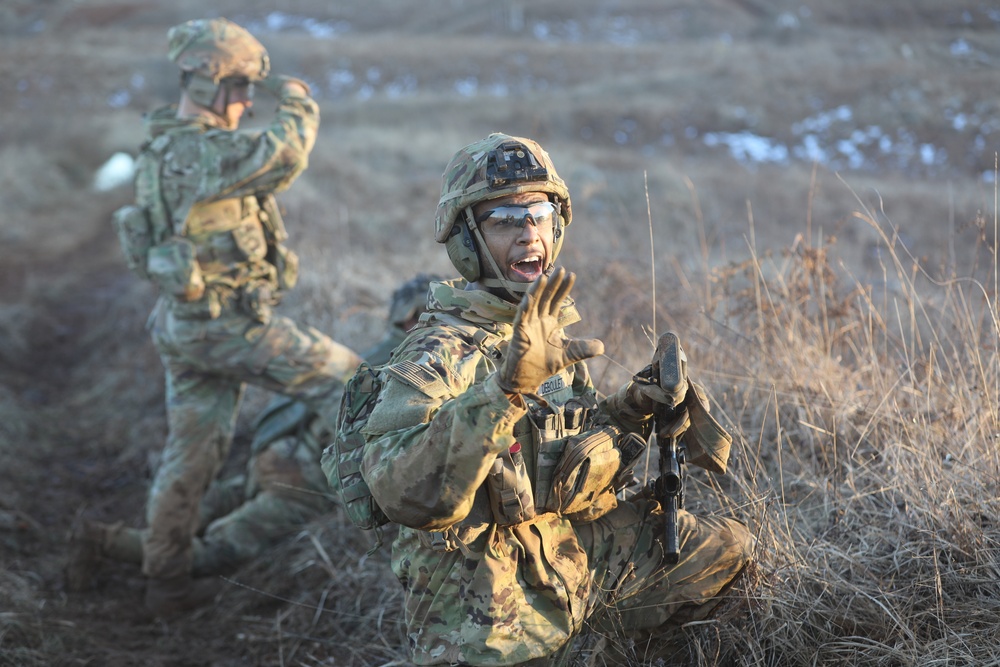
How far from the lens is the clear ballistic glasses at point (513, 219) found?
2803 mm

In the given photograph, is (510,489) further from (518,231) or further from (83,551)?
(83,551)

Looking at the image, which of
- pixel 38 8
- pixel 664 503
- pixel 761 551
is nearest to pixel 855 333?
pixel 761 551

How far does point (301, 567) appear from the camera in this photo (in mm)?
4727

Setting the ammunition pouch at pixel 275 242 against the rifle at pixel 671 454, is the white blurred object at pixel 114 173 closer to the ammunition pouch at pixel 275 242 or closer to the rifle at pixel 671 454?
the ammunition pouch at pixel 275 242

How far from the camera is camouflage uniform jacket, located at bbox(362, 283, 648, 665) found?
2281 millimetres

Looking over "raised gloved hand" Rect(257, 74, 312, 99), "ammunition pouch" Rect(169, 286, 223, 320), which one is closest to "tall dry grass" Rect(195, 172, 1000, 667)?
"ammunition pouch" Rect(169, 286, 223, 320)

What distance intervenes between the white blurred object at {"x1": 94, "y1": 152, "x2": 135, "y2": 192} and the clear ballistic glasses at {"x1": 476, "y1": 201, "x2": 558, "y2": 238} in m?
15.2

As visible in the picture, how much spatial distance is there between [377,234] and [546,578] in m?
8.34

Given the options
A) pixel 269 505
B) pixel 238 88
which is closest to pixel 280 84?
pixel 238 88

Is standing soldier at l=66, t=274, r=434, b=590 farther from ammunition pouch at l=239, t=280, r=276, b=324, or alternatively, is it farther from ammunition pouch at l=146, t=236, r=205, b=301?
ammunition pouch at l=146, t=236, r=205, b=301

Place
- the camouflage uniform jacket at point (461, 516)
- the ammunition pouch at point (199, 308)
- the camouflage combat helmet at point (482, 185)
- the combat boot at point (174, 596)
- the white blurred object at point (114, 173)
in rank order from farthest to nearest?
the white blurred object at point (114, 173) < the ammunition pouch at point (199, 308) < the combat boot at point (174, 596) < the camouflage combat helmet at point (482, 185) < the camouflage uniform jacket at point (461, 516)

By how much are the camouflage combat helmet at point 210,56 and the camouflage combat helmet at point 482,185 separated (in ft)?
9.05

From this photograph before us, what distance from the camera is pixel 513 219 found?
2.80 metres

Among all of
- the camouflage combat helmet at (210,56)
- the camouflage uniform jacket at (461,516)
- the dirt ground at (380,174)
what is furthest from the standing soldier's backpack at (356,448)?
the camouflage combat helmet at (210,56)
